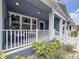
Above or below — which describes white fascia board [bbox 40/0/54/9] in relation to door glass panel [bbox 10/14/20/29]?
above

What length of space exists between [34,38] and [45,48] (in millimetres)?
1549

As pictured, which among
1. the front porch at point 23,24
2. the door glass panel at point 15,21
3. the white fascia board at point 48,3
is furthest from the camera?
the door glass panel at point 15,21

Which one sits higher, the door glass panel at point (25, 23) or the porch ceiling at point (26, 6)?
the porch ceiling at point (26, 6)

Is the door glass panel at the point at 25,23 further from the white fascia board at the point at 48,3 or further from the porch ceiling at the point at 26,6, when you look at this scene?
the white fascia board at the point at 48,3

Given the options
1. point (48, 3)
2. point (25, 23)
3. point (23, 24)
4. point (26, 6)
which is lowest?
point (23, 24)

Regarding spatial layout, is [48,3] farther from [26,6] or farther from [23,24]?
[23,24]

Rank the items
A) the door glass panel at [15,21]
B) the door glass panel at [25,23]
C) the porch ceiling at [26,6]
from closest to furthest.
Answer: the porch ceiling at [26,6], the door glass panel at [15,21], the door glass panel at [25,23]

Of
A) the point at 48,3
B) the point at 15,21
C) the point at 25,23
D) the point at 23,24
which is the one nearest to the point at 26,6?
the point at 48,3

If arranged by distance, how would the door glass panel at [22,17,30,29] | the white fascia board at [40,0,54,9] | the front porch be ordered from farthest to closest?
the door glass panel at [22,17,30,29] → the white fascia board at [40,0,54,9] → the front porch

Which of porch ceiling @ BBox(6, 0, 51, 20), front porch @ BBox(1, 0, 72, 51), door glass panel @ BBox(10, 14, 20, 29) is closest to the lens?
front porch @ BBox(1, 0, 72, 51)

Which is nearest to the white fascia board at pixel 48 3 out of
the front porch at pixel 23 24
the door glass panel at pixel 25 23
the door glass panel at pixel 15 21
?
the front porch at pixel 23 24

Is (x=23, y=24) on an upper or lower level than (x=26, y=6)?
lower

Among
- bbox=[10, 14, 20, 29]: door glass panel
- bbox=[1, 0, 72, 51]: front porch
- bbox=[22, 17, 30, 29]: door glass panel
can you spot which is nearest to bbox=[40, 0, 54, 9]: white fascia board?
bbox=[1, 0, 72, 51]: front porch

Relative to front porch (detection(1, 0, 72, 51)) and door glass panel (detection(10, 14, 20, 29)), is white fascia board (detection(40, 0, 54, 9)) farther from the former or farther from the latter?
door glass panel (detection(10, 14, 20, 29))
